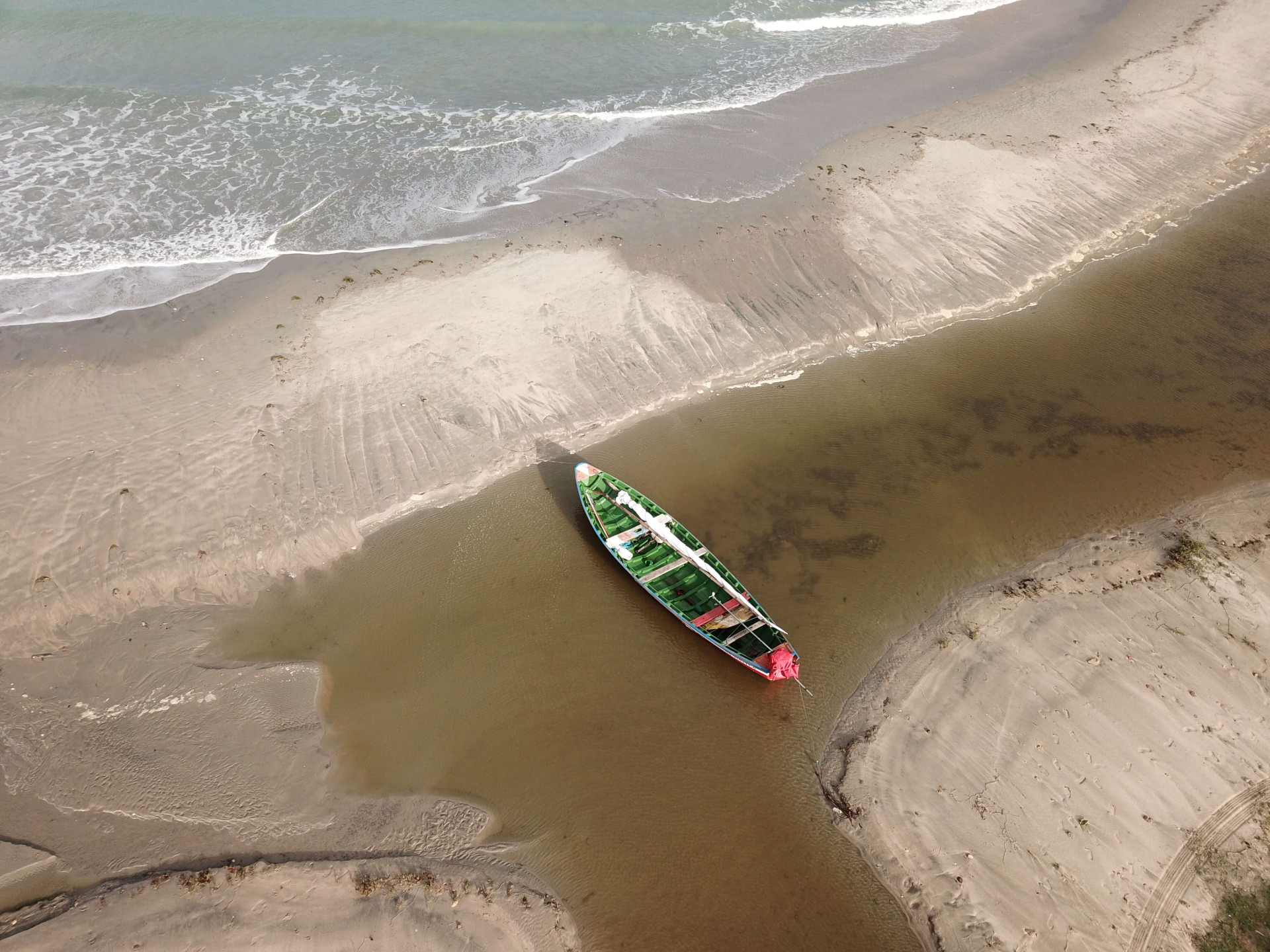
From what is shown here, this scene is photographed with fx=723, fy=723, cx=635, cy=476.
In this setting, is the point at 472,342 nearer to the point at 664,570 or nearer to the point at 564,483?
the point at 564,483

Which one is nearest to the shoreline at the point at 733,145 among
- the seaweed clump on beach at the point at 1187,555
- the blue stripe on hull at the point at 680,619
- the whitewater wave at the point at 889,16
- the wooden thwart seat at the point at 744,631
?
the whitewater wave at the point at 889,16

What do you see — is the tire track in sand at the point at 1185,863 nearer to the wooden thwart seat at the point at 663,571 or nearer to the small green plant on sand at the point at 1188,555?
the small green plant on sand at the point at 1188,555

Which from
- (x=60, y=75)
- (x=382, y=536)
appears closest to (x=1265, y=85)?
(x=382, y=536)

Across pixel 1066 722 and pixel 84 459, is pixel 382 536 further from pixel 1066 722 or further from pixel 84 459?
pixel 1066 722

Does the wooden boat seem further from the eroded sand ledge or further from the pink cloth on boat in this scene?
the eroded sand ledge

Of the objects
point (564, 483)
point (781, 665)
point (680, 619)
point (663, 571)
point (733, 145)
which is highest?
point (733, 145)

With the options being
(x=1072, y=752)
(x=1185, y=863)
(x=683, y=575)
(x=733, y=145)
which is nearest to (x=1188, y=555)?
(x=1072, y=752)
